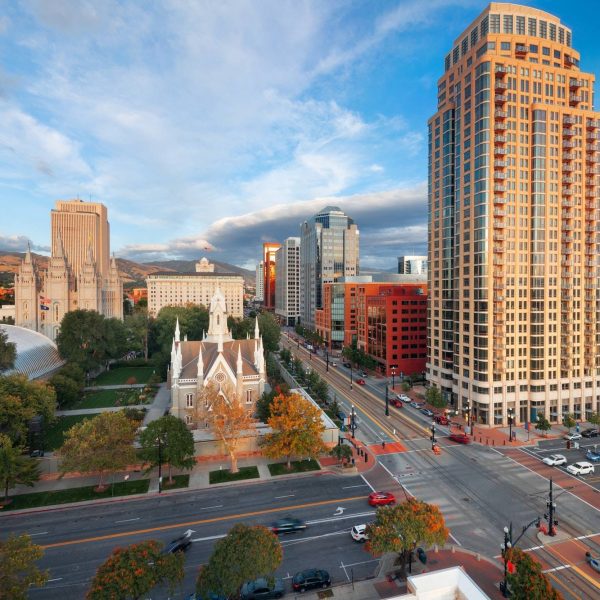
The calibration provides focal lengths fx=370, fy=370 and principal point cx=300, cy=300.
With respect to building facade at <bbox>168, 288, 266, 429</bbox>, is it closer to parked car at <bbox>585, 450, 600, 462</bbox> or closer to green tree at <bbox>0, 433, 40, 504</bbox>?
green tree at <bbox>0, 433, 40, 504</bbox>

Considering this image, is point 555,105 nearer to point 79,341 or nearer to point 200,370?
point 200,370

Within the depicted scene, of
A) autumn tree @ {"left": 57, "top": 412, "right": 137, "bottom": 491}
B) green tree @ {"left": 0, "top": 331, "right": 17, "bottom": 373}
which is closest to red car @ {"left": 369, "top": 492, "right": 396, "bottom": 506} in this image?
autumn tree @ {"left": 57, "top": 412, "right": 137, "bottom": 491}

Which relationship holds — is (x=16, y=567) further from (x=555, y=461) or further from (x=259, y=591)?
(x=555, y=461)

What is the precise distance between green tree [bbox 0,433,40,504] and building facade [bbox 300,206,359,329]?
13464cm

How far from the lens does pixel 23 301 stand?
401 feet

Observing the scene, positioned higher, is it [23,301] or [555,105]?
[555,105]

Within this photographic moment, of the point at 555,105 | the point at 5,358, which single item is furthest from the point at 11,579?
the point at 555,105

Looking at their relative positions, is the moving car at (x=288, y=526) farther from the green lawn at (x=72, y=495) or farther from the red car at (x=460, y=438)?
the red car at (x=460, y=438)

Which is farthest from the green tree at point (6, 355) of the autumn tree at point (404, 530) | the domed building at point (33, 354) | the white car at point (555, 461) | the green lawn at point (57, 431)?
the white car at point (555, 461)

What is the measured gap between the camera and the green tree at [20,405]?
141 feet

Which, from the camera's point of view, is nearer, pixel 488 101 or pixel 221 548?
pixel 221 548

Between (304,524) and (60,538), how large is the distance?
2134cm

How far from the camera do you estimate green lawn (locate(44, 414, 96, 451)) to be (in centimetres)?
5151

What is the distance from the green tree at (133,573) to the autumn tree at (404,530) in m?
12.8
